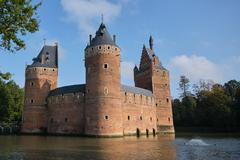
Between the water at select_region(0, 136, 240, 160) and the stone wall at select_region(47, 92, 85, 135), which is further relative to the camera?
the stone wall at select_region(47, 92, 85, 135)

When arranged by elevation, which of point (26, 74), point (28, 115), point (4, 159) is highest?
point (26, 74)

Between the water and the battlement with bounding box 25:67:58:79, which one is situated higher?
the battlement with bounding box 25:67:58:79

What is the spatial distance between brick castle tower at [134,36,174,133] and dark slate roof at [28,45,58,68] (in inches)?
610

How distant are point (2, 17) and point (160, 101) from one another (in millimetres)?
38347

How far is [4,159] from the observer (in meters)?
13.4

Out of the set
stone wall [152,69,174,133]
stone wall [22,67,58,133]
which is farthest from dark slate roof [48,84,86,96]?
stone wall [152,69,174,133]

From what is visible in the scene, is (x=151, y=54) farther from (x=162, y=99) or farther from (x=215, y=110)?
(x=215, y=110)

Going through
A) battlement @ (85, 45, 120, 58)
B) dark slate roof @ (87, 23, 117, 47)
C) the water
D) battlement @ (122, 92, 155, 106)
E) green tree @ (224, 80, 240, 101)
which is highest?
dark slate roof @ (87, 23, 117, 47)

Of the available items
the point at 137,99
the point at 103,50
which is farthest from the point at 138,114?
the point at 103,50

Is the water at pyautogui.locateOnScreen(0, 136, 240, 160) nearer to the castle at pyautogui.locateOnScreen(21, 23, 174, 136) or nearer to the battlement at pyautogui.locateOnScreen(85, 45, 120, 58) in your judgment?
the castle at pyautogui.locateOnScreen(21, 23, 174, 136)

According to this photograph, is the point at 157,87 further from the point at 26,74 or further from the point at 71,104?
the point at 26,74

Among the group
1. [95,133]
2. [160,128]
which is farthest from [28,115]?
[160,128]

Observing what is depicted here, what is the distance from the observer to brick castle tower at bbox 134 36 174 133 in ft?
155

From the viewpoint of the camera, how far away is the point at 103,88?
3447 centimetres
